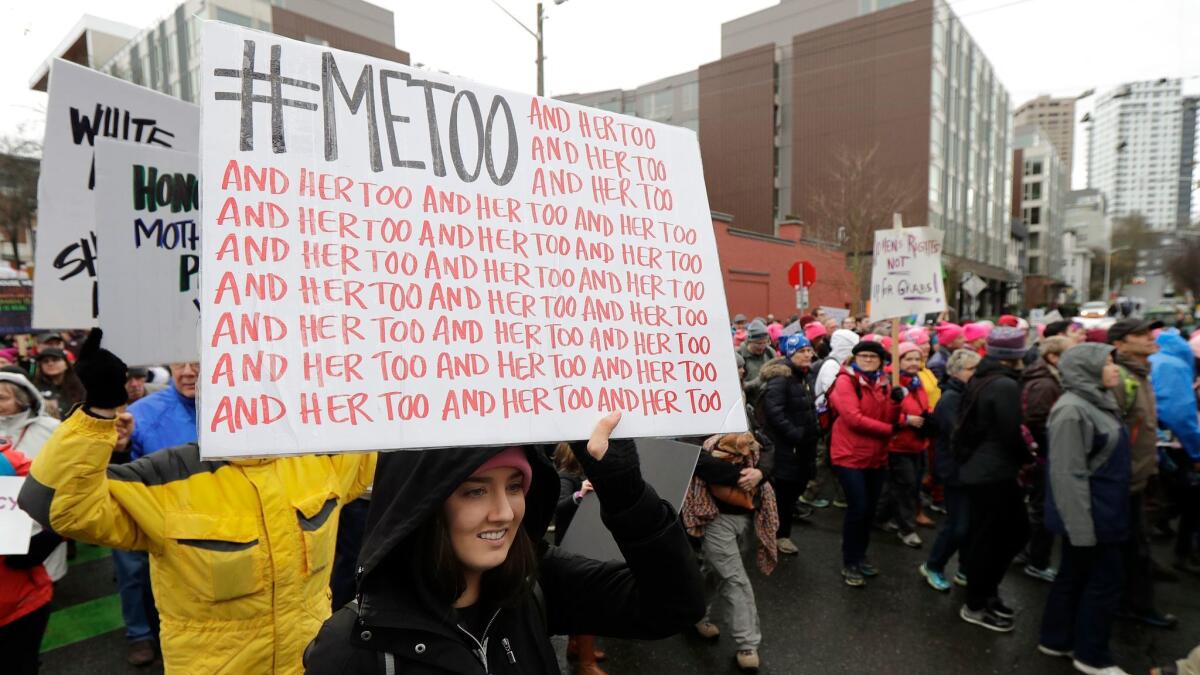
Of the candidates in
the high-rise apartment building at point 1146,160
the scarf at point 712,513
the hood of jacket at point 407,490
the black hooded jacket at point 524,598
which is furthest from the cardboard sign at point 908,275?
the high-rise apartment building at point 1146,160

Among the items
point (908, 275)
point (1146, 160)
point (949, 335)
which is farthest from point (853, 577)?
point (1146, 160)

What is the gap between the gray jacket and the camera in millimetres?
3373

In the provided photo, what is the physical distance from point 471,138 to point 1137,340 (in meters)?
4.88

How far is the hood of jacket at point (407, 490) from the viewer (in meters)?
1.17

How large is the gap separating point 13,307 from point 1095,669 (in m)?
17.2

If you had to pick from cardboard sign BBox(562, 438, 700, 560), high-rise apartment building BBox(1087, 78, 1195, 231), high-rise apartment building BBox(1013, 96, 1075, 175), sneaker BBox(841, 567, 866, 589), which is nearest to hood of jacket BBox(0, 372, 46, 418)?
cardboard sign BBox(562, 438, 700, 560)

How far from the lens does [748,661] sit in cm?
373

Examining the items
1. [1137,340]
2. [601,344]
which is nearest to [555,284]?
[601,344]

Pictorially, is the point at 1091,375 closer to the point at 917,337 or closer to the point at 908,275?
the point at 908,275

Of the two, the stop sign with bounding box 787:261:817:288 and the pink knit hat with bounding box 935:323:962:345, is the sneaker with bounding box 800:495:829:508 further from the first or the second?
the stop sign with bounding box 787:261:817:288

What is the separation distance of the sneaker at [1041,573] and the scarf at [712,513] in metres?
2.57

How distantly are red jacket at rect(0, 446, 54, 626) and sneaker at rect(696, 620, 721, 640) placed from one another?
3550 mm

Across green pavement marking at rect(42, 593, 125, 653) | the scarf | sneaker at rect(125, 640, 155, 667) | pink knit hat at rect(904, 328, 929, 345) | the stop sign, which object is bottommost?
green pavement marking at rect(42, 593, 125, 653)

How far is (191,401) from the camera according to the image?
10.7ft
